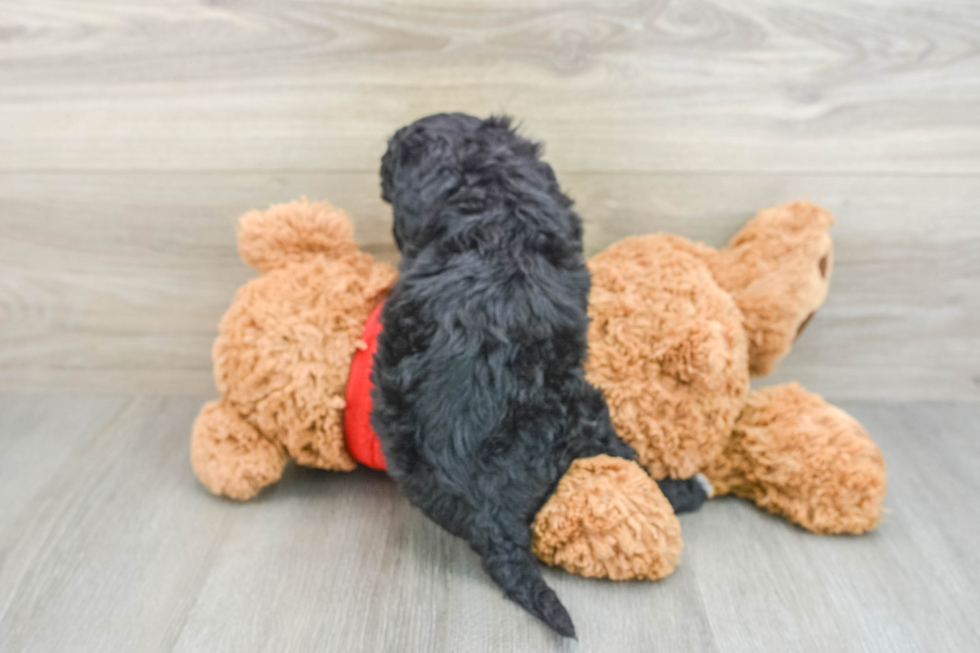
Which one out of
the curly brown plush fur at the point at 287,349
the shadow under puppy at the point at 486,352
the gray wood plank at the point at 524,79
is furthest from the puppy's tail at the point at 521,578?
the gray wood plank at the point at 524,79

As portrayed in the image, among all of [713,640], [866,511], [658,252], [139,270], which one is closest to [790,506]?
[866,511]

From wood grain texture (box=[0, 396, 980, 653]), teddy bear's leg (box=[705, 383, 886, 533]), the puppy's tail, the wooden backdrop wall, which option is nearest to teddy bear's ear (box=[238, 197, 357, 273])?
the wooden backdrop wall

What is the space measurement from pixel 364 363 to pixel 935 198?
0.73 metres

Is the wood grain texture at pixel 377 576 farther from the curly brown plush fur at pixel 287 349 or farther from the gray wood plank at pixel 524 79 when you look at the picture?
the gray wood plank at pixel 524 79

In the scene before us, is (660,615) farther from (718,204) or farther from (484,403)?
(718,204)

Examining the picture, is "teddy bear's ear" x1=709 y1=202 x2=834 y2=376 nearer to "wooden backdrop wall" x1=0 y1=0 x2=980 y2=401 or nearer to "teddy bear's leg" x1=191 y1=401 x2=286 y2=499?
"wooden backdrop wall" x1=0 y1=0 x2=980 y2=401

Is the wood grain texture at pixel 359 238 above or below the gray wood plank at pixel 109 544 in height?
above

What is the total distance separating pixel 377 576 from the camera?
2.12 feet

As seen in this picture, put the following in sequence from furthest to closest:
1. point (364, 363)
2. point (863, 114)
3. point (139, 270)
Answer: point (139, 270)
point (863, 114)
point (364, 363)

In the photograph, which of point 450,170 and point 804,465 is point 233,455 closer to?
point 450,170

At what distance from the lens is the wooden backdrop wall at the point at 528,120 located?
0.77 metres

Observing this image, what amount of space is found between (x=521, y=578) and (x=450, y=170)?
14.6 inches

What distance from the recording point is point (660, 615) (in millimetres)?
600

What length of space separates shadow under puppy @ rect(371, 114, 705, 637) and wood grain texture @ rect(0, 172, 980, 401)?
0.80 feet
